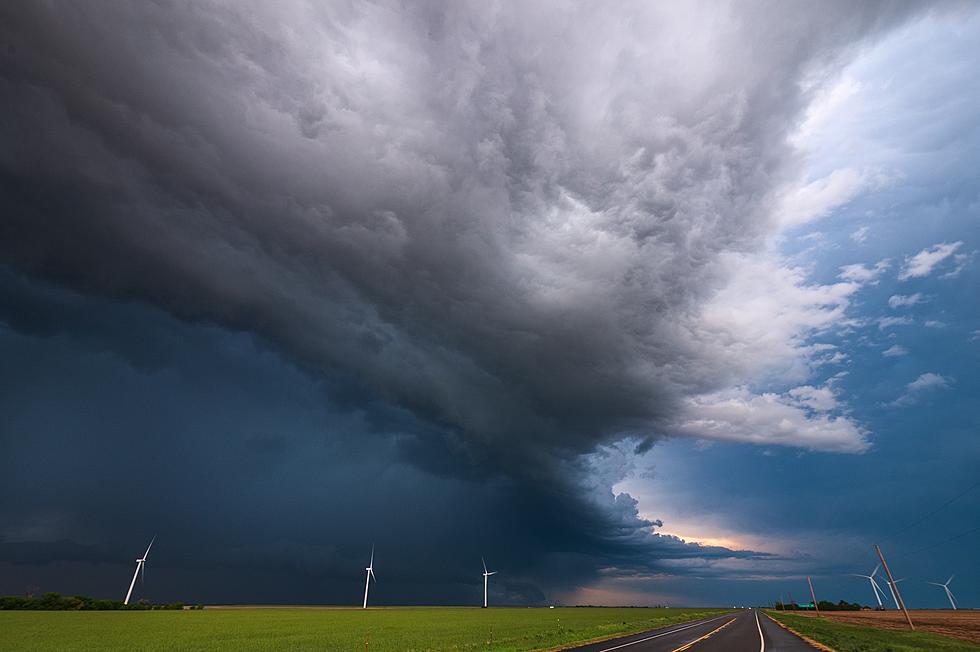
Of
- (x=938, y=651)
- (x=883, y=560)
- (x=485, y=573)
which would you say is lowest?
(x=938, y=651)

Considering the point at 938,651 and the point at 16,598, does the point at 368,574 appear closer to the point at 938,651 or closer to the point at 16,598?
the point at 16,598

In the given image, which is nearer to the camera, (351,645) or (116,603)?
(351,645)

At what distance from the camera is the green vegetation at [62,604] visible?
395 feet

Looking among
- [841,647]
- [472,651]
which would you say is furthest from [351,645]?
[841,647]

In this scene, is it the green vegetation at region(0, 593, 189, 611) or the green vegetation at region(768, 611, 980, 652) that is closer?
the green vegetation at region(768, 611, 980, 652)

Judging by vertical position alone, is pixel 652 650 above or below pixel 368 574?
below

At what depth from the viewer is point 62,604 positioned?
12681cm

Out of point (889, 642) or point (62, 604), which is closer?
point (889, 642)

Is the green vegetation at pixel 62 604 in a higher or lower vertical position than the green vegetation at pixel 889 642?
higher

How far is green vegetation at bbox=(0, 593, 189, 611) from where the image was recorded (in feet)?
395

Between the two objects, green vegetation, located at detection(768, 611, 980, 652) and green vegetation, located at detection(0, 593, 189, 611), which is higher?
green vegetation, located at detection(0, 593, 189, 611)

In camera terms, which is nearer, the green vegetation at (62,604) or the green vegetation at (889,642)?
the green vegetation at (889,642)

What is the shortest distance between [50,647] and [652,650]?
1948 inches

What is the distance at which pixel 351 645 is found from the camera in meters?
47.8
